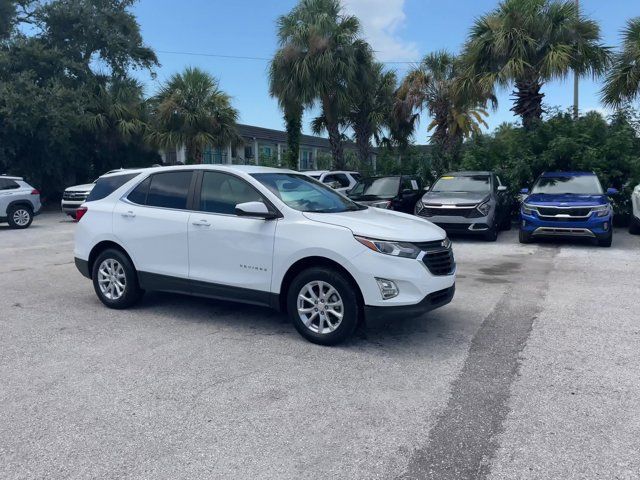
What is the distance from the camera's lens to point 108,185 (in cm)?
662

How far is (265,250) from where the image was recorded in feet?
17.0

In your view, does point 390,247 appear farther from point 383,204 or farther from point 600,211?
point 383,204

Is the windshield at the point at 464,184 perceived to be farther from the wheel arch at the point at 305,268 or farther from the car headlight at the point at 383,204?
the wheel arch at the point at 305,268

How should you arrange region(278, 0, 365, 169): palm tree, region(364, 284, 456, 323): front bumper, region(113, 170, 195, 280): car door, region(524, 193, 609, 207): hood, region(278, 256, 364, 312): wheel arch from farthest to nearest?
region(278, 0, 365, 169): palm tree < region(524, 193, 609, 207): hood < region(113, 170, 195, 280): car door < region(278, 256, 364, 312): wheel arch < region(364, 284, 456, 323): front bumper

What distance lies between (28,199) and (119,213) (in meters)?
12.7

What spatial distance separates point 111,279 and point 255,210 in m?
2.37

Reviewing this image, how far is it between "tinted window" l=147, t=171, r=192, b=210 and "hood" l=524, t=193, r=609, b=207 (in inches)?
323

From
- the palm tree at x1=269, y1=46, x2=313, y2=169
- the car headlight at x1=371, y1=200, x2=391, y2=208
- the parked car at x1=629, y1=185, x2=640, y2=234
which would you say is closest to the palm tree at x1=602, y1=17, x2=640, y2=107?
the parked car at x1=629, y1=185, x2=640, y2=234

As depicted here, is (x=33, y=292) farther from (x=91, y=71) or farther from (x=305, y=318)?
(x=91, y=71)

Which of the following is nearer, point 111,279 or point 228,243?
point 228,243

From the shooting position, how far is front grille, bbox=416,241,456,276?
4.93 m

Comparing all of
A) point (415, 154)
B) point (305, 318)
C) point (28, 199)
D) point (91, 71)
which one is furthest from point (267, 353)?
point (91, 71)

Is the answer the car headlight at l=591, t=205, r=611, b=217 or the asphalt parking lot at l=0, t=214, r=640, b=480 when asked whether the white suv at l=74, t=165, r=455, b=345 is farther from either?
the car headlight at l=591, t=205, r=611, b=217

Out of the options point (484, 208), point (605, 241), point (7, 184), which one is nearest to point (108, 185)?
point (484, 208)
